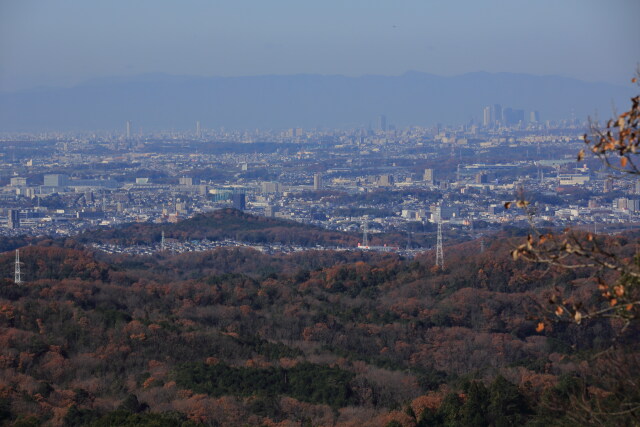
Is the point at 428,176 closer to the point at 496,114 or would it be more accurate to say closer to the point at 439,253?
the point at 439,253

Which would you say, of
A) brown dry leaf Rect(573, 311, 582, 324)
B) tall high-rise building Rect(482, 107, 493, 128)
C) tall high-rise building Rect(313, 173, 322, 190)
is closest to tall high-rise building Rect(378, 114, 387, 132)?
tall high-rise building Rect(482, 107, 493, 128)

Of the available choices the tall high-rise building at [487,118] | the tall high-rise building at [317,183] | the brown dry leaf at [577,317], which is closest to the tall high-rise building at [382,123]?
the tall high-rise building at [487,118]

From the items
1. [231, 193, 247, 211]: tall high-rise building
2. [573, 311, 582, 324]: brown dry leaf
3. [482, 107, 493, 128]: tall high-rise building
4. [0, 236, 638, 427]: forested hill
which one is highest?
[573, 311, 582, 324]: brown dry leaf

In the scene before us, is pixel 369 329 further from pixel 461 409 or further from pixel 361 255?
pixel 361 255

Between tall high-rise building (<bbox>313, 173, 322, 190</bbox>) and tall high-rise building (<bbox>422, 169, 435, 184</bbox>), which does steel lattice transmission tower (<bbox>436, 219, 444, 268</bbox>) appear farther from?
tall high-rise building (<bbox>422, 169, 435, 184</bbox>)

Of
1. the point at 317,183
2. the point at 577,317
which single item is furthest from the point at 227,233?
the point at 577,317

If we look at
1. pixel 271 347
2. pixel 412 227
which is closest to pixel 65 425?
pixel 271 347
